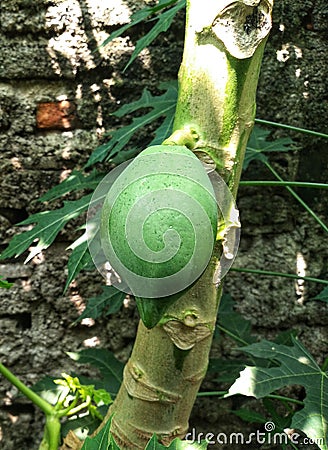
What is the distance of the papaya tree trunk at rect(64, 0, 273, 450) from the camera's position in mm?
447

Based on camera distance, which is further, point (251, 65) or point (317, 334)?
point (317, 334)

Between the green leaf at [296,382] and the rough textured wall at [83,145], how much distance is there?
33 centimetres

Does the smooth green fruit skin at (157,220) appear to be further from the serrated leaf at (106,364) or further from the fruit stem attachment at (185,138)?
the serrated leaf at (106,364)

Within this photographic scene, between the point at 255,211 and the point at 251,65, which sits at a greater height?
the point at 251,65

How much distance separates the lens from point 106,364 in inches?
36.6

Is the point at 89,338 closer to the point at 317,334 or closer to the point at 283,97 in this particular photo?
the point at 317,334

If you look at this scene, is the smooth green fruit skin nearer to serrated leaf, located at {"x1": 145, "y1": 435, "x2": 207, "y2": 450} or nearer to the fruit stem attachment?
the fruit stem attachment

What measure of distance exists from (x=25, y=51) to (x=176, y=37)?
0.95 ft

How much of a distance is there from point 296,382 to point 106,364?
1.22 ft

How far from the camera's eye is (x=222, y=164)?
18.5 inches

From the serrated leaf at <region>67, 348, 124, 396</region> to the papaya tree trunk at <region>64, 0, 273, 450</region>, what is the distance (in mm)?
366

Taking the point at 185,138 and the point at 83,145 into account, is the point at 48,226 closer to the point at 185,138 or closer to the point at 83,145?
the point at 83,145

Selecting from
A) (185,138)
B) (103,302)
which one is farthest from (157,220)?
(103,302)

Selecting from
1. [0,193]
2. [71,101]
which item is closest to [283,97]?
[71,101]
